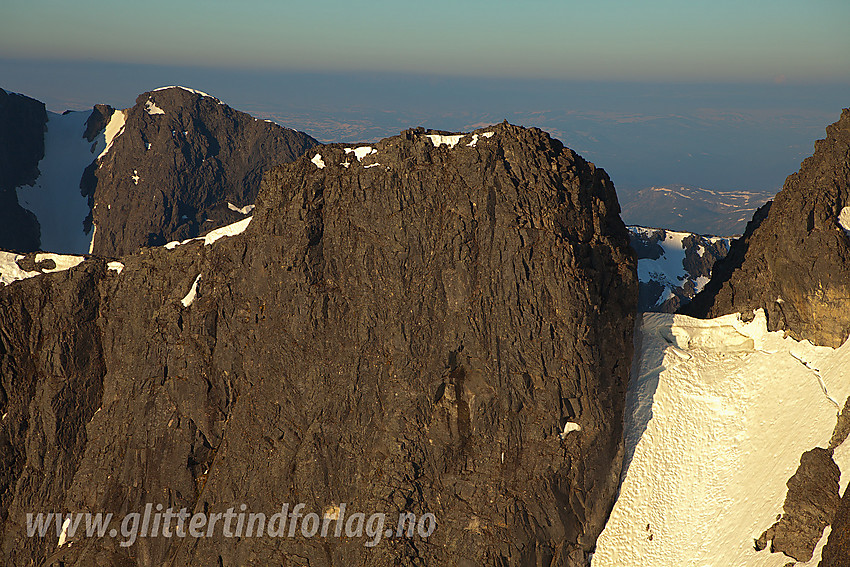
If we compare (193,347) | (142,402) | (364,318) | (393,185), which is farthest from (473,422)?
(142,402)

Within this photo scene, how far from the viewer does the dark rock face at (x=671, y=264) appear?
110125 mm

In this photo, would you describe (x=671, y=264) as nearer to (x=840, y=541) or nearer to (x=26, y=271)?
(x=840, y=541)

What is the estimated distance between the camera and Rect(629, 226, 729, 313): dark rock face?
110m

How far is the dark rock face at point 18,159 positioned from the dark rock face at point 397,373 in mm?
89569

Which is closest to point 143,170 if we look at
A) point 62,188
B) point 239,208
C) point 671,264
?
point 62,188

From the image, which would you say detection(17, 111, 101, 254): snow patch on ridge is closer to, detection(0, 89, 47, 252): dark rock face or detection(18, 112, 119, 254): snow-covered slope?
detection(18, 112, 119, 254): snow-covered slope

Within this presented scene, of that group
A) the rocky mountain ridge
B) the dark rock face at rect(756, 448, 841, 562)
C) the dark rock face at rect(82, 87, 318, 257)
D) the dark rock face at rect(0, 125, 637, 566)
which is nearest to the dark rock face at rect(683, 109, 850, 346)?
the dark rock face at rect(756, 448, 841, 562)

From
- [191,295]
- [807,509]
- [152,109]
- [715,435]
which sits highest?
[152,109]

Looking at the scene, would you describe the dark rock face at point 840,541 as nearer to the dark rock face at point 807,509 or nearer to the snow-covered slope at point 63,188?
the dark rock face at point 807,509

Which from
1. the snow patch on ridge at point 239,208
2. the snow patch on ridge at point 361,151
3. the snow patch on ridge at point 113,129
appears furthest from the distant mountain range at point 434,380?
the snow patch on ridge at point 113,129

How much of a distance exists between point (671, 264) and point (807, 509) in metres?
A: 84.5

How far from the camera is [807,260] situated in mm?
45312

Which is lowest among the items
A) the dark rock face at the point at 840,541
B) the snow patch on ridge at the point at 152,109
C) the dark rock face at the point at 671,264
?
the dark rock face at the point at 671,264

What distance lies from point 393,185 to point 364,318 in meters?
8.60
